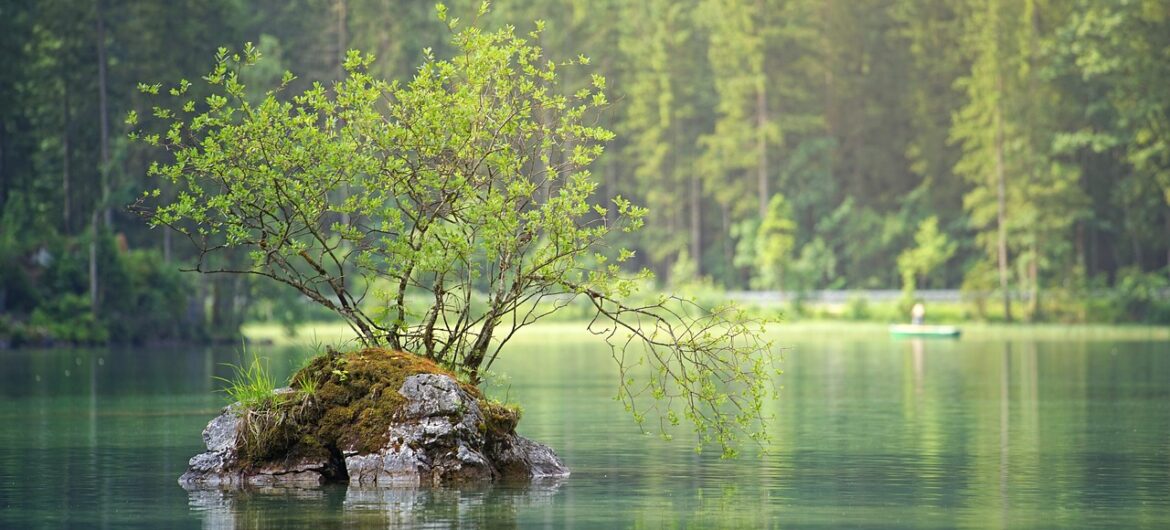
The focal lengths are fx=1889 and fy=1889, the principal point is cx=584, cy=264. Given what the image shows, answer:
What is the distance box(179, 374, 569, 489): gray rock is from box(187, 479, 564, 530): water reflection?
1.56ft

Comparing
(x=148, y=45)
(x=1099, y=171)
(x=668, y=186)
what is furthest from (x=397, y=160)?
(x=668, y=186)

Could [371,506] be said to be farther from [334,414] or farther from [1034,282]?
[1034,282]

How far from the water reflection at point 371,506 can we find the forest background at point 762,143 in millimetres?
38280

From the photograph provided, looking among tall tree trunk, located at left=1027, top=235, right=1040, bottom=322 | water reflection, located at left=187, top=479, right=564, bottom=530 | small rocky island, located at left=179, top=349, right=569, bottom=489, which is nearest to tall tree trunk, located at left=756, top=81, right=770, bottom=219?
tall tree trunk, located at left=1027, top=235, right=1040, bottom=322

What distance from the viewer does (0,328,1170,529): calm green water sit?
21.5 metres

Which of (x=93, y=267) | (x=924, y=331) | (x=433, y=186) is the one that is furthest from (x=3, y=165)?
(x=433, y=186)

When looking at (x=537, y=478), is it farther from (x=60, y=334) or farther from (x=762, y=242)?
(x=762, y=242)

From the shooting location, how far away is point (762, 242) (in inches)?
4469

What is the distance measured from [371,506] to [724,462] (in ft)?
25.2

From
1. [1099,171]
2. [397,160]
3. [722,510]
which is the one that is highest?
[1099,171]

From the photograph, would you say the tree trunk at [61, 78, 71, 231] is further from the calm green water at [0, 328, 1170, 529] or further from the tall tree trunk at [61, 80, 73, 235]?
the calm green water at [0, 328, 1170, 529]

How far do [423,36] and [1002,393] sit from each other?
271 ft

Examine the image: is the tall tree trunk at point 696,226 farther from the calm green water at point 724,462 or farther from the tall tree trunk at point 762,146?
the calm green water at point 724,462

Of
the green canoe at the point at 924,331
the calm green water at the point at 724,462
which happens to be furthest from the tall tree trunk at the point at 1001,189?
the calm green water at the point at 724,462
